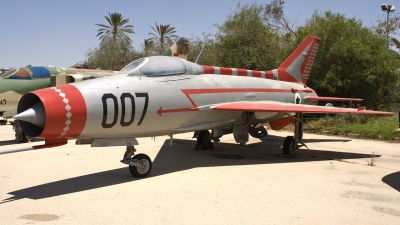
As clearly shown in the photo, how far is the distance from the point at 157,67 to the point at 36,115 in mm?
2854

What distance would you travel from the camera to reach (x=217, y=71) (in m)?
10.1

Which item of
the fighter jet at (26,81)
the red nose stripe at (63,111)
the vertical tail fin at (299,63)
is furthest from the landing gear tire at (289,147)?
the fighter jet at (26,81)

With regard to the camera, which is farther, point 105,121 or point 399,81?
point 399,81

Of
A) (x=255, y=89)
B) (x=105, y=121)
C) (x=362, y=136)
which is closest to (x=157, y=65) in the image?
(x=105, y=121)

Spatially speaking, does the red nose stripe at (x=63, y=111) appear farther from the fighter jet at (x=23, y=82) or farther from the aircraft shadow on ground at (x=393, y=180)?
the fighter jet at (x=23, y=82)

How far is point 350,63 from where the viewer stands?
17.9 m

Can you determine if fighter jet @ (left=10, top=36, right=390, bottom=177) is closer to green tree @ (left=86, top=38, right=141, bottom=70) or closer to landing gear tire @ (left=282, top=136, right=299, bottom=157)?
landing gear tire @ (left=282, top=136, right=299, bottom=157)

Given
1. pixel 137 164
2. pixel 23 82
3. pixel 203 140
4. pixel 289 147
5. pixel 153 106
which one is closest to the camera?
pixel 137 164

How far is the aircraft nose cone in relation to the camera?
19.7 ft

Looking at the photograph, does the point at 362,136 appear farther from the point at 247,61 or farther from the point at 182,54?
the point at 247,61

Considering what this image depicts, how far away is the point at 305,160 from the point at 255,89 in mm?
2286

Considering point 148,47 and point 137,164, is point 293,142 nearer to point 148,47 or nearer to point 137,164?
point 137,164

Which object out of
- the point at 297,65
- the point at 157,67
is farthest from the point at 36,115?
the point at 297,65

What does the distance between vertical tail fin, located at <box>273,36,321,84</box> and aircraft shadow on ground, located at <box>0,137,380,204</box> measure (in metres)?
2.29
